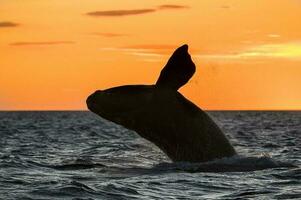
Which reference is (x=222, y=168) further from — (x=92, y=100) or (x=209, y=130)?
(x=92, y=100)

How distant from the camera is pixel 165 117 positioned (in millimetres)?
13445

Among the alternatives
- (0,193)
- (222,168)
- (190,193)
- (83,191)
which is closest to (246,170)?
(222,168)

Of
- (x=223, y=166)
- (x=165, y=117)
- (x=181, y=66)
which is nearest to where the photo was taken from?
(x=181, y=66)

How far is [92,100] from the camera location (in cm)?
1361

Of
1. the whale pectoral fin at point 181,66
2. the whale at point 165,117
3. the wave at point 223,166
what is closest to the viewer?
the whale pectoral fin at point 181,66

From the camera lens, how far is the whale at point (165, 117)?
1328 centimetres

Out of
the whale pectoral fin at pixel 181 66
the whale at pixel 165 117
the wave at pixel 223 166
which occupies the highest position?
the whale pectoral fin at pixel 181 66

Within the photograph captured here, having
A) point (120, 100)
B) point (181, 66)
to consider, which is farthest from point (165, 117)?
point (181, 66)

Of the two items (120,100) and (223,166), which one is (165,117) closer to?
(120,100)

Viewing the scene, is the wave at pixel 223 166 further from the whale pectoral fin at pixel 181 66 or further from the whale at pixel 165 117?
the whale pectoral fin at pixel 181 66

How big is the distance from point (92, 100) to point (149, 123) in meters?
1.20

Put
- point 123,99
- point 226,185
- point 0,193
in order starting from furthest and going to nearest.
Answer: point 123,99
point 226,185
point 0,193

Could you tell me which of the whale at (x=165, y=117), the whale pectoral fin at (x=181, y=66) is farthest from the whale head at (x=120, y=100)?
the whale pectoral fin at (x=181, y=66)

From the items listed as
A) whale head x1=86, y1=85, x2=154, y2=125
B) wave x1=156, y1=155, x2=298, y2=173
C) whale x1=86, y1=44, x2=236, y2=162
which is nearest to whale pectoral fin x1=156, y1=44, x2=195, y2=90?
whale x1=86, y1=44, x2=236, y2=162
